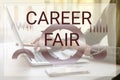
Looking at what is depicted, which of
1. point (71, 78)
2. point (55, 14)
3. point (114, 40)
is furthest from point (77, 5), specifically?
point (71, 78)

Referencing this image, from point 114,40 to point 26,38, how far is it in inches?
17.2

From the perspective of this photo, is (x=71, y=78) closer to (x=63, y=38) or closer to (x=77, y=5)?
(x=63, y=38)

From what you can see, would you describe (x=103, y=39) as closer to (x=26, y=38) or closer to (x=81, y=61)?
(x=81, y=61)

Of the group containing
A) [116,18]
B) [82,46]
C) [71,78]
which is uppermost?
[116,18]

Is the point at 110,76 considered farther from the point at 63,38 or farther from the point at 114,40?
the point at 63,38

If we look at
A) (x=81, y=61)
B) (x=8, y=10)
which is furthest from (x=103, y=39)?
(x=8, y=10)

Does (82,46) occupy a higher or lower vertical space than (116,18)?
lower

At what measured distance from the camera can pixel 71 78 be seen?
1.18 metres

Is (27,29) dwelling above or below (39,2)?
below

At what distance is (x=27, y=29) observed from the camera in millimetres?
1173

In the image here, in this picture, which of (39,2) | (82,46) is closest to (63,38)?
(82,46)

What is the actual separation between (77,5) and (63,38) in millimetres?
175

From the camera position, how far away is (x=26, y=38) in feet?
3.88

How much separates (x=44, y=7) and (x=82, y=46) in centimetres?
27
